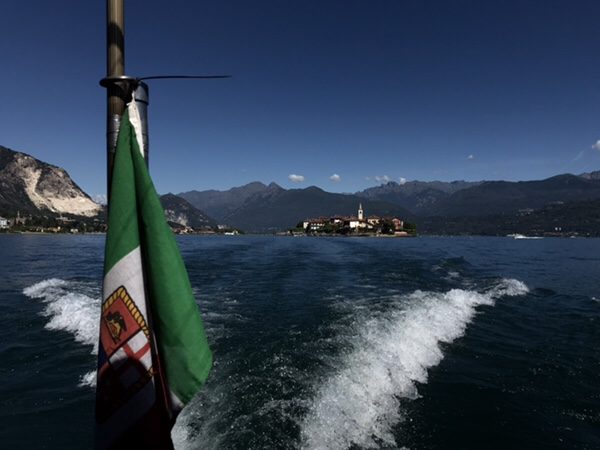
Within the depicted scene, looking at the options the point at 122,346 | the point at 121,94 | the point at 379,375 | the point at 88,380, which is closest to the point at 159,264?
the point at 122,346

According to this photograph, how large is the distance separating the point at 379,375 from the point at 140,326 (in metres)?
7.99

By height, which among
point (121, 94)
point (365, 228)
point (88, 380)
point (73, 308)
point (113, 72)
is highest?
point (113, 72)

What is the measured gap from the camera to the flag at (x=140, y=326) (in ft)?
7.42

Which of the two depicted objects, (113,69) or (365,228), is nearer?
(113,69)

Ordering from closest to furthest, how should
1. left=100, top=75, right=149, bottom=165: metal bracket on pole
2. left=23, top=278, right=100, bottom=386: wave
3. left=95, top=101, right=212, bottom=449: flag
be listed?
left=95, top=101, right=212, bottom=449: flag → left=100, top=75, right=149, bottom=165: metal bracket on pole → left=23, top=278, right=100, bottom=386: wave

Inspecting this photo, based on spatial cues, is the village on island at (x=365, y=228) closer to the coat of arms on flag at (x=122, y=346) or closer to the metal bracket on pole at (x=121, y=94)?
the metal bracket on pole at (x=121, y=94)

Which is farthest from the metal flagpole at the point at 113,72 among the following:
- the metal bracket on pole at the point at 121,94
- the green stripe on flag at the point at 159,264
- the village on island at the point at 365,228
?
the village on island at the point at 365,228

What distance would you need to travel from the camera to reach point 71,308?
50.6 ft

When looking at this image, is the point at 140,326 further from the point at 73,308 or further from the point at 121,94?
the point at 73,308

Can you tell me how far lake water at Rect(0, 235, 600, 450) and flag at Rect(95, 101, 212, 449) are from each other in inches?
177

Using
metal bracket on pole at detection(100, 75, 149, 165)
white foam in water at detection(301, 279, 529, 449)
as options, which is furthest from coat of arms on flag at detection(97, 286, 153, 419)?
white foam in water at detection(301, 279, 529, 449)

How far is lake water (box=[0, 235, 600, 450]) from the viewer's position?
670 centimetres

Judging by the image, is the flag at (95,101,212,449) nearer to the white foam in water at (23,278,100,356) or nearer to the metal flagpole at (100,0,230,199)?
the metal flagpole at (100,0,230,199)

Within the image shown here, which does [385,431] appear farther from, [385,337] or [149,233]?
[149,233]
